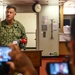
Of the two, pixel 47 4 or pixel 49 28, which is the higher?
pixel 47 4

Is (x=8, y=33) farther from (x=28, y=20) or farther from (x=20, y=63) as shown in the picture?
(x=28, y=20)

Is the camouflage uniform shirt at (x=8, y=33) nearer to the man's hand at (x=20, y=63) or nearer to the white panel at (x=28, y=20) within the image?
the man's hand at (x=20, y=63)

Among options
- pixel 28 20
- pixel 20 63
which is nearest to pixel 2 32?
pixel 20 63

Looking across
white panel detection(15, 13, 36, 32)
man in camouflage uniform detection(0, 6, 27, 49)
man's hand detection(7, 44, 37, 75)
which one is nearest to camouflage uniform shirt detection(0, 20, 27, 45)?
man in camouflage uniform detection(0, 6, 27, 49)

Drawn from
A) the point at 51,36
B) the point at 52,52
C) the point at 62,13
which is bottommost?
the point at 52,52

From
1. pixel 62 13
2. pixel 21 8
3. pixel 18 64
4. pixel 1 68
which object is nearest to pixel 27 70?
pixel 18 64

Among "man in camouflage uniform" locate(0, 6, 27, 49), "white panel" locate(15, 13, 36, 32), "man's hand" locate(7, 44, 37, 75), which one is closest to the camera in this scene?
"man's hand" locate(7, 44, 37, 75)

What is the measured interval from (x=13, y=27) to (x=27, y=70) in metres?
2.45

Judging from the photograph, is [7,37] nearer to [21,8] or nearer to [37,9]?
[37,9]

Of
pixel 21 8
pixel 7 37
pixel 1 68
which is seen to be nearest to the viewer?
pixel 1 68

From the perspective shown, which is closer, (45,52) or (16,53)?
(16,53)

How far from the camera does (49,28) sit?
10.1 metres

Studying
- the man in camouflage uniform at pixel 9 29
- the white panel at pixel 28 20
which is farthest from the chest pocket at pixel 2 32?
the white panel at pixel 28 20

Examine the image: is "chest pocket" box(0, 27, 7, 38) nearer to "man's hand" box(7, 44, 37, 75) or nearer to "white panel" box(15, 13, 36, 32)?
"man's hand" box(7, 44, 37, 75)
